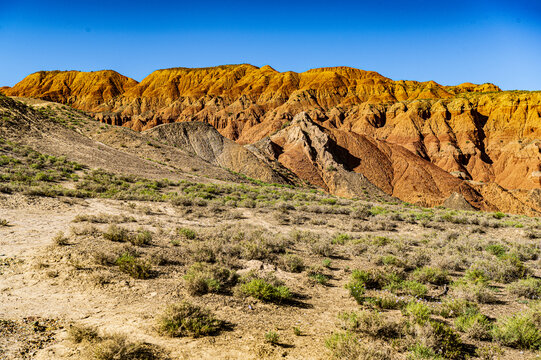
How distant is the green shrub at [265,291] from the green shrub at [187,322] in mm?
1413

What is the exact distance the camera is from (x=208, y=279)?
7473 mm

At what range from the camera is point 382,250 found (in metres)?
12.1

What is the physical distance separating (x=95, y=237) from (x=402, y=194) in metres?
50.9

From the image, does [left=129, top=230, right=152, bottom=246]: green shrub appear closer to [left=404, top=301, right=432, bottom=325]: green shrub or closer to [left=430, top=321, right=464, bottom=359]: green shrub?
[left=404, top=301, right=432, bottom=325]: green shrub

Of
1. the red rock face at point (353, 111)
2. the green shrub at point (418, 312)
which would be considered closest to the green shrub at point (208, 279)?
the green shrub at point (418, 312)

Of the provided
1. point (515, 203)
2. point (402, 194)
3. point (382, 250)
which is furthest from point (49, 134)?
point (515, 203)

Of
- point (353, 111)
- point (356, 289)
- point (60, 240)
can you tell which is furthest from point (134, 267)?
point (353, 111)

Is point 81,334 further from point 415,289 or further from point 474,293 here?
point 474,293

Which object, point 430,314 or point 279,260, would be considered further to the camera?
point 279,260

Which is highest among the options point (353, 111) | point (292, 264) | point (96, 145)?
point (353, 111)

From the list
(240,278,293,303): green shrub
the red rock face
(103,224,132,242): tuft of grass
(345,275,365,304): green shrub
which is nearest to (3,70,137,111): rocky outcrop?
the red rock face

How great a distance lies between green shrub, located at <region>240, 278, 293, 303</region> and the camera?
7.12 m

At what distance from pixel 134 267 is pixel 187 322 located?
3.42 metres

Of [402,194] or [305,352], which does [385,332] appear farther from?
[402,194]
